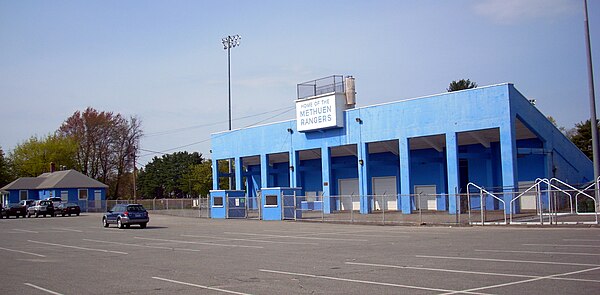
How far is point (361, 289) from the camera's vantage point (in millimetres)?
12320

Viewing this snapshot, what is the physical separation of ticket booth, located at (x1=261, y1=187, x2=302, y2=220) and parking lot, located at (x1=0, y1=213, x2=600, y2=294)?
19626mm

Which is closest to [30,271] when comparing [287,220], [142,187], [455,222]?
[455,222]

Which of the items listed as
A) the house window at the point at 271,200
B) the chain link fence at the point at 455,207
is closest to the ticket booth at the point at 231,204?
the chain link fence at the point at 455,207

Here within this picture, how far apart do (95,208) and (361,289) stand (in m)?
74.3

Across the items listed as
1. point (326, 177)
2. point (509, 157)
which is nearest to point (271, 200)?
point (326, 177)

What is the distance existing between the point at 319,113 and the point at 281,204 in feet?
31.0

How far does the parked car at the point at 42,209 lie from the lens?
64500mm

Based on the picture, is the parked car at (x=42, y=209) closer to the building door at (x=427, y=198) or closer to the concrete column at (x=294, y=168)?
the concrete column at (x=294, y=168)

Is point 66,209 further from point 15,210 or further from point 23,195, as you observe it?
point 23,195

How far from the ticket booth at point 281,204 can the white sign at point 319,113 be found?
22.7ft

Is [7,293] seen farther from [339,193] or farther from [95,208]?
[95,208]

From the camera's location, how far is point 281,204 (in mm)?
46250

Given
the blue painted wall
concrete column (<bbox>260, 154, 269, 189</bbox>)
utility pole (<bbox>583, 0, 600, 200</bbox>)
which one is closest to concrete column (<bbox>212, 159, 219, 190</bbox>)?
the blue painted wall

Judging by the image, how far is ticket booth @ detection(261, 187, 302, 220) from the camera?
1813 inches
